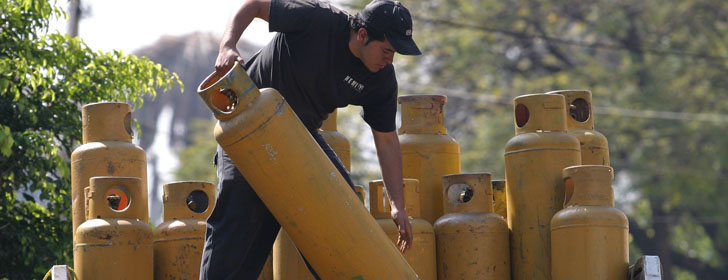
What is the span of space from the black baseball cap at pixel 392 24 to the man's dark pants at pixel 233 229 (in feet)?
1.84

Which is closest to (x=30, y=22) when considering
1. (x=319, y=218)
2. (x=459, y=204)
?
(x=459, y=204)

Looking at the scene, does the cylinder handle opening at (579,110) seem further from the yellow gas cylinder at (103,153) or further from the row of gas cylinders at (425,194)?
the yellow gas cylinder at (103,153)

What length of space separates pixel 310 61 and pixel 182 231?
3.73 feet

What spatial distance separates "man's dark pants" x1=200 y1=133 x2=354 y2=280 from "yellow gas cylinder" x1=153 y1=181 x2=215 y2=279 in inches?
25.5

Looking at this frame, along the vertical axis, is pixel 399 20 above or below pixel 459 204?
above

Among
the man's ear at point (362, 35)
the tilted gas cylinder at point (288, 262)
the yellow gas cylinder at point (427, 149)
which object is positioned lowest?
the tilted gas cylinder at point (288, 262)

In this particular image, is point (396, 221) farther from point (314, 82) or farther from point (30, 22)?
point (30, 22)

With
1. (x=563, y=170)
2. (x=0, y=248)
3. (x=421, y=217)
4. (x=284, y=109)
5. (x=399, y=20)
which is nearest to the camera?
(x=284, y=109)

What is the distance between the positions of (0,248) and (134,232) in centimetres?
239

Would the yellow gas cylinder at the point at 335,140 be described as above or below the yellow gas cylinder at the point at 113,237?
above

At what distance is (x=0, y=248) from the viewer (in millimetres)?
6656

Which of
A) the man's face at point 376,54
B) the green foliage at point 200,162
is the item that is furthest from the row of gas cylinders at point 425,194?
the green foliage at point 200,162

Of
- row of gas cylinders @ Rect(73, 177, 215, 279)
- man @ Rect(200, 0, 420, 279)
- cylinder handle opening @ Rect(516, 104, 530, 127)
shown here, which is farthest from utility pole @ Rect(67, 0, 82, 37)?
man @ Rect(200, 0, 420, 279)

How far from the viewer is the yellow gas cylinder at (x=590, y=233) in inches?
185
